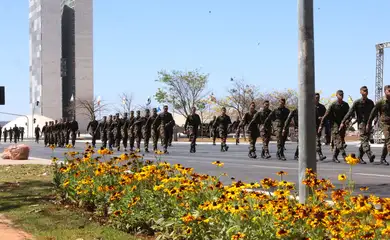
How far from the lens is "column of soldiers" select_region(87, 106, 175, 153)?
26.6 m

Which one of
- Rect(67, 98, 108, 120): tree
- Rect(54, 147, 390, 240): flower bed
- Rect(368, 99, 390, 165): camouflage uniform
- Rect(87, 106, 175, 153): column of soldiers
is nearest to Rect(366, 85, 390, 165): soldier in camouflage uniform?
Rect(368, 99, 390, 165): camouflage uniform

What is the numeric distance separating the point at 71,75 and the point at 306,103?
133570 millimetres

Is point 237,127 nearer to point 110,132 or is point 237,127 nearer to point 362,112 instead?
point 110,132

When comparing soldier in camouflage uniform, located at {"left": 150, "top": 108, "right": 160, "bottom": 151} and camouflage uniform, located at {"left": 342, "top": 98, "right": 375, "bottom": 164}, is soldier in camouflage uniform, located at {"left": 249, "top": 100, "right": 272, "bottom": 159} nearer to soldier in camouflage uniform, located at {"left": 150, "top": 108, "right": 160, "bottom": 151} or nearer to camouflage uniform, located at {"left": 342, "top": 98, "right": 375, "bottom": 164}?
camouflage uniform, located at {"left": 342, "top": 98, "right": 375, "bottom": 164}

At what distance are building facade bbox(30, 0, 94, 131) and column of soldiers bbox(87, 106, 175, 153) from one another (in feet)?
319

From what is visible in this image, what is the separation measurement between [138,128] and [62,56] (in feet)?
374

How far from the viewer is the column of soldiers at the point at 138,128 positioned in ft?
87.1

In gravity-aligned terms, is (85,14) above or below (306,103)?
above

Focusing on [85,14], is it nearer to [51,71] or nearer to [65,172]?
[51,71]

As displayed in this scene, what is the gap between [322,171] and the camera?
1396 cm

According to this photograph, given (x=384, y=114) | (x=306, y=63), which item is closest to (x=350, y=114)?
(x=384, y=114)

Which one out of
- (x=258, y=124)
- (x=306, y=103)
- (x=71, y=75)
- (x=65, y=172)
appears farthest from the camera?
(x=71, y=75)

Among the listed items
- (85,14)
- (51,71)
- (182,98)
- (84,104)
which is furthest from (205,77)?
(51,71)

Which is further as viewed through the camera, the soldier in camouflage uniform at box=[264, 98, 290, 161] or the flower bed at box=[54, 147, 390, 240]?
the soldier in camouflage uniform at box=[264, 98, 290, 161]
